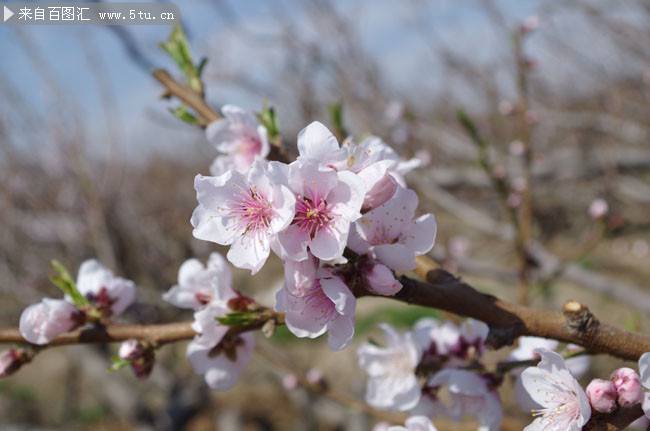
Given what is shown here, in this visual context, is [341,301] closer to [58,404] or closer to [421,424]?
[421,424]

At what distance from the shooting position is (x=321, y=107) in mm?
5629

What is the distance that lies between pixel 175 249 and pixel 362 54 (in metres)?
3.64

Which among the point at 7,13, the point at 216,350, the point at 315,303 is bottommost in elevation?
→ the point at 216,350

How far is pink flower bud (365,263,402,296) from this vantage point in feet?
2.68

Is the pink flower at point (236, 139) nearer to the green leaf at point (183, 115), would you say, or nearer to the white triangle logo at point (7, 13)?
the green leaf at point (183, 115)

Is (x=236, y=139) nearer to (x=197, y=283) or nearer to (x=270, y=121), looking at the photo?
(x=270, y=121)

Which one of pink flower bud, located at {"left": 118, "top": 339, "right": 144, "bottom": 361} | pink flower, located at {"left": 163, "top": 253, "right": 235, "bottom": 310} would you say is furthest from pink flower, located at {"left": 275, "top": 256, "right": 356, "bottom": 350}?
pink flower bud, located at {"left": 118, "top": 339, "right": 144, "bottom": 361}

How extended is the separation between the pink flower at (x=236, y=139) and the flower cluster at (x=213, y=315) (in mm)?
222

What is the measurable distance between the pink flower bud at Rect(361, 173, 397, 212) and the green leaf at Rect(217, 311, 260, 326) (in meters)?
0.30

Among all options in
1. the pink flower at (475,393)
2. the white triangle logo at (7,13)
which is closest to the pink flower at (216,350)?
the pink flower at (475,393)

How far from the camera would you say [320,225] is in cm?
86

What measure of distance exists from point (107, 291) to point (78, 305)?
9 cm

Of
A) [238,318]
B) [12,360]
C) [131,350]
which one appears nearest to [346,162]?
[238,318]

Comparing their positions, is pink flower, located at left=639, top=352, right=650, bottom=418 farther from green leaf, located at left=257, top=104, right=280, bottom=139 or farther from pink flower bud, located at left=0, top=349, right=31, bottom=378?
pink flower bud, located at left=0, top=349, right=31, bottom=378
